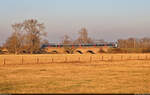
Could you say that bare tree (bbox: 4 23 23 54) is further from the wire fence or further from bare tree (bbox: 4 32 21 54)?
the wire fence

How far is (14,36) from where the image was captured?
78500mm

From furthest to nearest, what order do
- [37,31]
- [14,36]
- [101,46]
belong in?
[101,46] < [37,31] < [14,36]

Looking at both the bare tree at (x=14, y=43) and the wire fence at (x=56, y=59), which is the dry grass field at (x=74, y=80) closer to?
the wire fence at (x=56, y=59)

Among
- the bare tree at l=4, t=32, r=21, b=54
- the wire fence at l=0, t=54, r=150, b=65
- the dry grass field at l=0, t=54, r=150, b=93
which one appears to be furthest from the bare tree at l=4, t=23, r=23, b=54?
the dry grass field at l=0, t=54, r=150, b=93

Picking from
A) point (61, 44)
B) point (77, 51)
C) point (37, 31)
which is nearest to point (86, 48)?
point (77, 51)

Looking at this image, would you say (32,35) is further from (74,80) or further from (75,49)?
(74,80)

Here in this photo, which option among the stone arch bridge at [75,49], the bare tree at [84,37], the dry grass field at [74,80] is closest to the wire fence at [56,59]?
the dry grass field at [74,80]

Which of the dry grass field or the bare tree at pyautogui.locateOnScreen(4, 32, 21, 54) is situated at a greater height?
the bare tree at pyautogui.locateOnScreen(4, 32, 21, 54)

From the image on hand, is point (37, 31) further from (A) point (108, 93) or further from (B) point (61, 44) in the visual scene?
(A) point (108, 93)

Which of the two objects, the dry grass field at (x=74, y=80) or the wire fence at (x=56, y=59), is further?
the wire fence at (x=56, y=59)

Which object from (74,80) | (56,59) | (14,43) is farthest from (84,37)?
(74,80)

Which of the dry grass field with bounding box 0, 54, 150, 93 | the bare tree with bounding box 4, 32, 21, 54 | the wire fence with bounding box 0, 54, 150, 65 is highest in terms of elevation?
the bare tree with bounding box 4, 32, 21, 54

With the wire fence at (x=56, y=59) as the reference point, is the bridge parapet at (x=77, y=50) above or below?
above

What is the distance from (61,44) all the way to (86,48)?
1030cm
